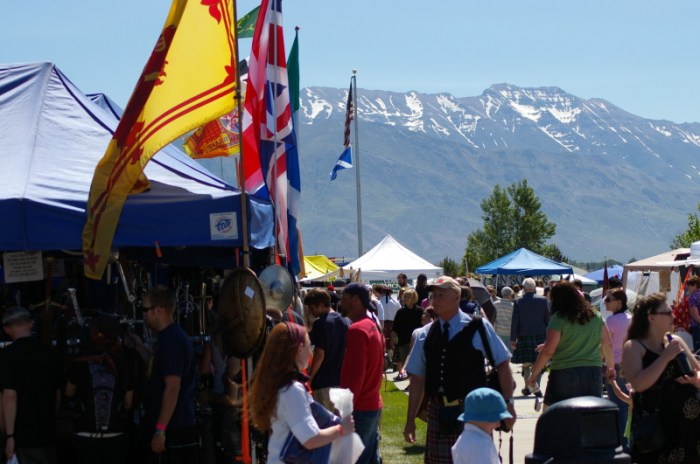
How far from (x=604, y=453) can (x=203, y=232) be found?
3.73 meters

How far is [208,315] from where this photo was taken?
996 cm

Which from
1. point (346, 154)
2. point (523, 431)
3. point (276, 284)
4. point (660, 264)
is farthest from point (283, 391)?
point (346, 154)

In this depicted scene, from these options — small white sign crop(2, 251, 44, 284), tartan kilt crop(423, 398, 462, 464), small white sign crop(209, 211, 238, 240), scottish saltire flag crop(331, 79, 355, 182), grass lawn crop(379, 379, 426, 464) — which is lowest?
grass lawn crop(379, 379, 426, 464)

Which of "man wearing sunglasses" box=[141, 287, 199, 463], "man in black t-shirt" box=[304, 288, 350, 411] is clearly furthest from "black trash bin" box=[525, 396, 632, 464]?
"man in black t-shirt" box=[304, 288, 350, 411]

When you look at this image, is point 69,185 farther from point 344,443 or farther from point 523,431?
point 523,431

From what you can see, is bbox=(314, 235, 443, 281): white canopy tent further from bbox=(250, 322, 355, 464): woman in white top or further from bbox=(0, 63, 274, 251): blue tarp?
bbox=(250, 322, 355, 464): woman in white top

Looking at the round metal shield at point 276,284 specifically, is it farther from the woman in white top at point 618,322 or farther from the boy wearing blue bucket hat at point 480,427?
the woman in white top at point 618,322

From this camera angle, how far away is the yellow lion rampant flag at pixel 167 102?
7.99 meters

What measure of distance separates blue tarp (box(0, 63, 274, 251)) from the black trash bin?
132 inches

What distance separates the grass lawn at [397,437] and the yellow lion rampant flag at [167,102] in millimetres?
4619

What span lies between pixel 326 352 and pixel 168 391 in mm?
2285

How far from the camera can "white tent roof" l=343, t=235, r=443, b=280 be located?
29609 mm

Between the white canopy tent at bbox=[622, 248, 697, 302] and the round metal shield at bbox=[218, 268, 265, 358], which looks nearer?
the round metal shield at bbox=[218, 268, 265, 358]

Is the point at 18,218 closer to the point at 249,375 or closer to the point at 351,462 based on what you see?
the point at 249,375
